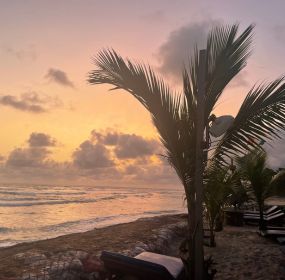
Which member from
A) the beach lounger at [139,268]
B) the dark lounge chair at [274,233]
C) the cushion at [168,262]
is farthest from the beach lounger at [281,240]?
the beach lounger at [139,268]

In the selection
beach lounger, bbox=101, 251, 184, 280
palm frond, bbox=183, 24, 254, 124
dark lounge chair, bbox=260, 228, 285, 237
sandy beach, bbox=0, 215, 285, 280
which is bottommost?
sandy beach, bbox=0, 215, 285, 280

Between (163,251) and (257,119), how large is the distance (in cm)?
663

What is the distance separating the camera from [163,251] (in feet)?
35.3

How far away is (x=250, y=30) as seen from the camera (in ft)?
17.0

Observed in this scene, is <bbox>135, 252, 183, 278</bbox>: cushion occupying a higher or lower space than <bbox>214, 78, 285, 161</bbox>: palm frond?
lower

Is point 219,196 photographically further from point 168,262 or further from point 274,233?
point 168,262

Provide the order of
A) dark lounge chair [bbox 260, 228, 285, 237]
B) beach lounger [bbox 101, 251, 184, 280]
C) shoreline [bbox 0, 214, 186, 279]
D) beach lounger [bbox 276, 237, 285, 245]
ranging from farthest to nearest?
dark lounge chair [bbox 260, 228, 285, 237]
beach lounger [bbox 276, 237, 285, 245]
shoreline [bbox 0, 214, 186, 279]
beach lounger [bbox 101, 251, 184, 280]

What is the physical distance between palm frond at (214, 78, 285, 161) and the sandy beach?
3.46 metres

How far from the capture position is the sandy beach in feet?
25.4

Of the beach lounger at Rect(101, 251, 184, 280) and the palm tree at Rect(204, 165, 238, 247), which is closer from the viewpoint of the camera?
the beach lounger at Rect(101, 251, 184, 280)

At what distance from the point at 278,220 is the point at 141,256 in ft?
33.3

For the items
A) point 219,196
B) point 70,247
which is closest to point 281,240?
point 219,196

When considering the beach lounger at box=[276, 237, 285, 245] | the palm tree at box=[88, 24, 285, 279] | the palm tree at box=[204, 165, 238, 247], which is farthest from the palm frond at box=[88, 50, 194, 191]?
the beach lounger at box=[276, 237, 285, 245]

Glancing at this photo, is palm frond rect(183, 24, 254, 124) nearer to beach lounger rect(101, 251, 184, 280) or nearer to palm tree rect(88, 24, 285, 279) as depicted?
palm tree rect(88, 24, 285, 279)
